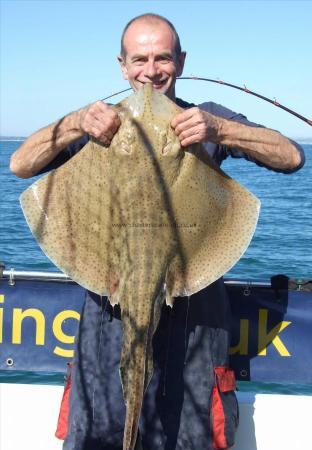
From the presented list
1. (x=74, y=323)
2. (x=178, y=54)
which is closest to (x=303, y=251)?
(x=74, y=323)

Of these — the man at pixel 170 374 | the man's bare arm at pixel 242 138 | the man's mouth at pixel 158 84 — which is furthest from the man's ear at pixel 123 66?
the man's bare arm at pixel 242 138

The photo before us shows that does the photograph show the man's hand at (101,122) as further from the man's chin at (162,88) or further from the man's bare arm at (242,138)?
the man's chin at (162,88)

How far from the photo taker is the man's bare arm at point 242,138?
2414 mm

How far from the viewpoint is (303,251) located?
1412 centimetres

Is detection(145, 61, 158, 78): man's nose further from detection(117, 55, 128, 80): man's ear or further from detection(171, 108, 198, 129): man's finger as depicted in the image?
detection(171, 108, 198, 129): man's finger

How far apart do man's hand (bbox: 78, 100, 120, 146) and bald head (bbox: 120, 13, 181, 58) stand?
50 centimetres

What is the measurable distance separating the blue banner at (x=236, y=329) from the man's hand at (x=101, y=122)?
1600mm

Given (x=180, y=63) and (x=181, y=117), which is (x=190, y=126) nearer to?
(x=181, y=117)

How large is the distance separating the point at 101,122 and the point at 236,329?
1898mm

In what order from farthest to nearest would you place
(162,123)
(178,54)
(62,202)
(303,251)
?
(303,251), (178,54), (62,202), (162,123)

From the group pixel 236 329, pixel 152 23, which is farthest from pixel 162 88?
pixel 236 329

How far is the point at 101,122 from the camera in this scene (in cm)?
242

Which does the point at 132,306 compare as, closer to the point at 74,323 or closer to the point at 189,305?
the point at 189,305

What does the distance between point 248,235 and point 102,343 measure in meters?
0.91
